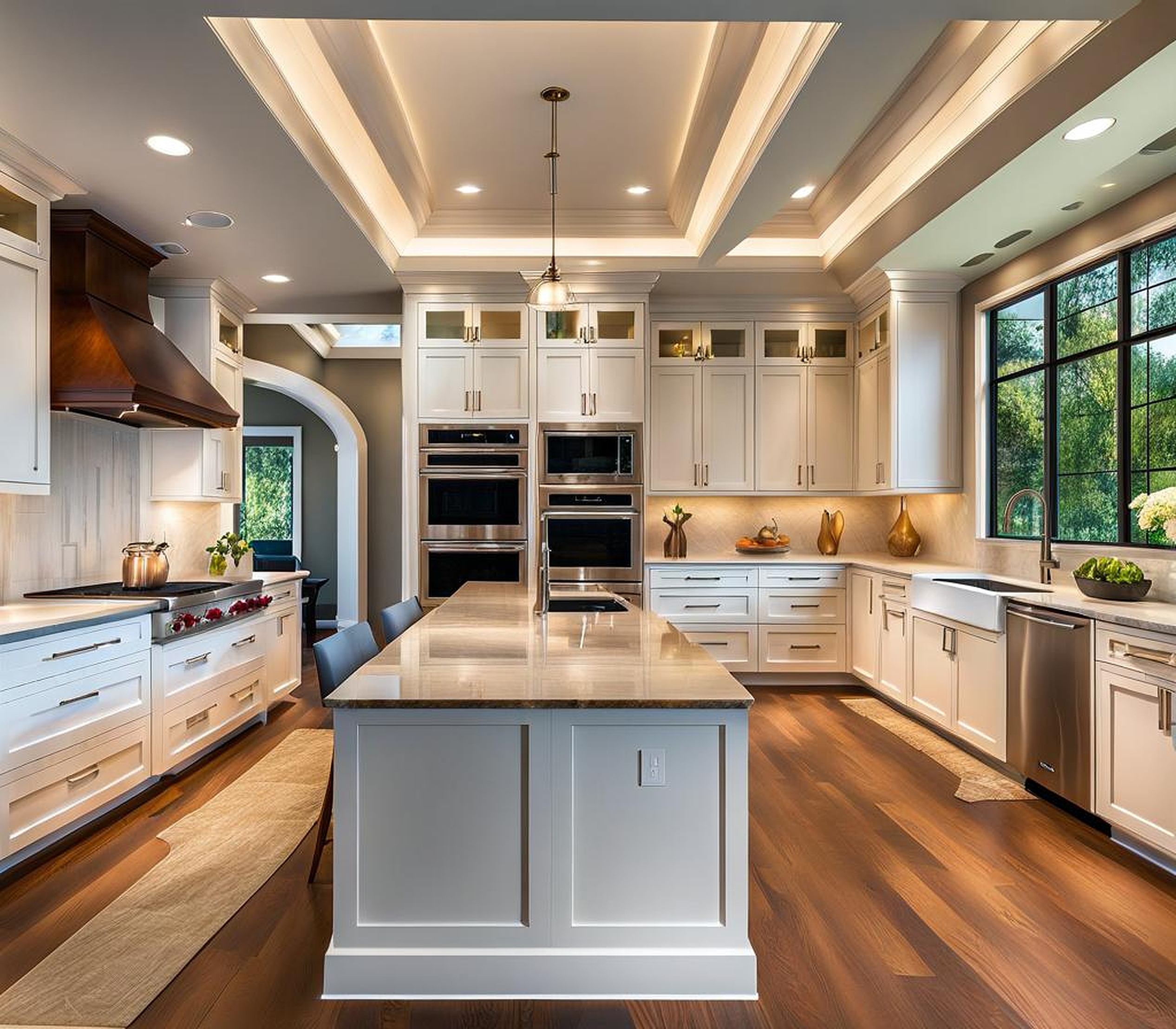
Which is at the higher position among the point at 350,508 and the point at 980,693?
the point at 350,508

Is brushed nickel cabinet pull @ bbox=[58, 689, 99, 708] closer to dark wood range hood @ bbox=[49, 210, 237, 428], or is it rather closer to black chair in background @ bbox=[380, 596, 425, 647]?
black chair in background @ bbox=[380, 596, 425, 647]

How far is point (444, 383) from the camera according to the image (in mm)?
5387

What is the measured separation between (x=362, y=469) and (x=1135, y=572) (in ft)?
21.7

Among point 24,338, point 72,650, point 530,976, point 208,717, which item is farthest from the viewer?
point 208,717

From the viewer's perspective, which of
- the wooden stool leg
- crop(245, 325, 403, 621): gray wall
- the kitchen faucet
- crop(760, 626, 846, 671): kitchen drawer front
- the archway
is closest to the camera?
the wooden stool leg

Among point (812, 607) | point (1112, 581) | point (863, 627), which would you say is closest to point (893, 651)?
point (863, 627)

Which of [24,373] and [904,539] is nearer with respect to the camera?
[24,373]

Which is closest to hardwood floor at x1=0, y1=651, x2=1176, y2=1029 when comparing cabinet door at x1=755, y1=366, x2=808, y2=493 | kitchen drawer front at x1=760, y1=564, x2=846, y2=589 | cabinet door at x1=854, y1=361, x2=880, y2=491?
kitchen drawer front at x1=760, y1=564, x2=846, y2=589

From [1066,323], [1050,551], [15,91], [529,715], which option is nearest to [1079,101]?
[1066,323]

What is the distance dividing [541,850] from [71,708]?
2.07 metres

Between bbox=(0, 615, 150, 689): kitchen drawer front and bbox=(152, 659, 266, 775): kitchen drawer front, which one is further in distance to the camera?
bbox=(152, 659, 266, 775): kitchen drawer front

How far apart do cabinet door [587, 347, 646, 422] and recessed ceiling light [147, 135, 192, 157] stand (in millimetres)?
2824

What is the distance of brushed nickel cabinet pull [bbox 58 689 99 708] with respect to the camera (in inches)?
115

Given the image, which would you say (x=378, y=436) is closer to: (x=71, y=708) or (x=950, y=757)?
(x=71, y=708)
